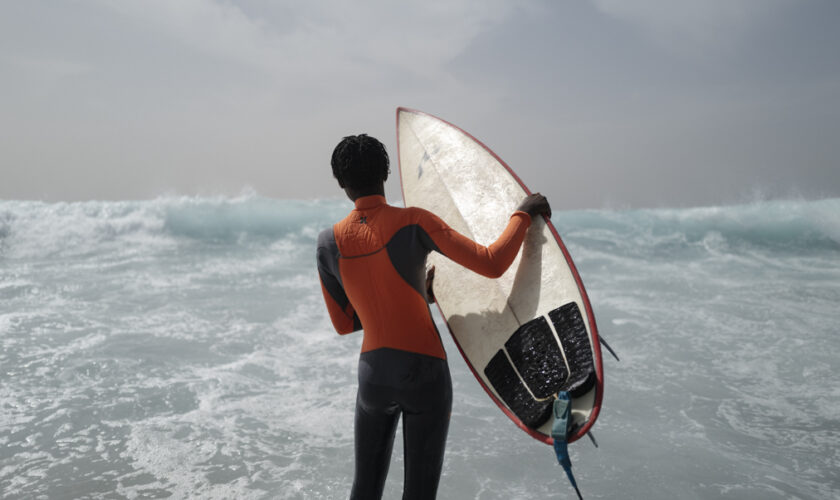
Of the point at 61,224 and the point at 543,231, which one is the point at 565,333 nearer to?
the point at 543,231

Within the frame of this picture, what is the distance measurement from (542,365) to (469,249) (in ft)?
2.15

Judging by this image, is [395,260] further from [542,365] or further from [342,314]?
[542,365]

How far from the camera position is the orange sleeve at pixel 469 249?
5.13 ft

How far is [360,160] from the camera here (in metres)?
1.61

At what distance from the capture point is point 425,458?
1.62m

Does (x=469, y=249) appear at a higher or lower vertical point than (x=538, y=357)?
higher

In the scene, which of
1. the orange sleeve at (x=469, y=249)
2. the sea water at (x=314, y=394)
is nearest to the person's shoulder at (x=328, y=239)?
the orange sleeve at (x=469, y=249)

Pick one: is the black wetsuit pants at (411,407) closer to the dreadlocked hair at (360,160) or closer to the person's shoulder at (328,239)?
the person's shoulder at (328,239)

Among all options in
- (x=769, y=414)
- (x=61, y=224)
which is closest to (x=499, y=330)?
(x=769, y=414)

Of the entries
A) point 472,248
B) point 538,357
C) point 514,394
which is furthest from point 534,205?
point 514,394

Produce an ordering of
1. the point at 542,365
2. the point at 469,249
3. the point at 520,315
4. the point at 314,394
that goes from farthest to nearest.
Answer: the point at 314,394, the point at 520,315, the point at 542,365, the point at 469,249

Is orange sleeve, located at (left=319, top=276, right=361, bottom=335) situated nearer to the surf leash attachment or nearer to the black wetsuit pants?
the black wetsuit pants

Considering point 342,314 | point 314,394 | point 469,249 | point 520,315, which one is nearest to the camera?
point 469,249

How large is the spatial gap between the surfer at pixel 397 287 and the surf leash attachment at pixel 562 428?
346mm
